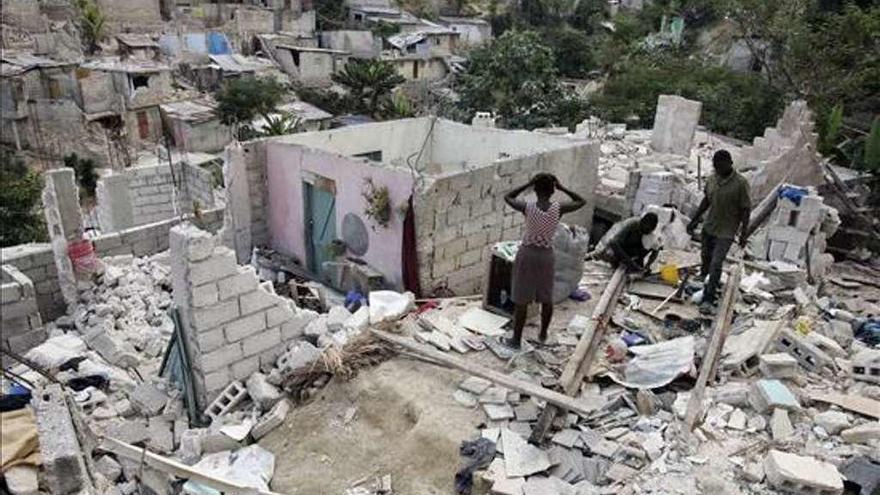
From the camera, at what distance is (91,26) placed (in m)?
34.7

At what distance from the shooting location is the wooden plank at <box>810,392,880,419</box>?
4.98 meters

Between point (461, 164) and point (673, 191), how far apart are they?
418 centimetres

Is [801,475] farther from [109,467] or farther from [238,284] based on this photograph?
[109,467]

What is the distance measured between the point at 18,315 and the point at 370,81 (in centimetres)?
2561

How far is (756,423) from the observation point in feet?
16.1

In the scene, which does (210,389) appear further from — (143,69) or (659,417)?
(143,69)

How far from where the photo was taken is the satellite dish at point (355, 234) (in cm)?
939

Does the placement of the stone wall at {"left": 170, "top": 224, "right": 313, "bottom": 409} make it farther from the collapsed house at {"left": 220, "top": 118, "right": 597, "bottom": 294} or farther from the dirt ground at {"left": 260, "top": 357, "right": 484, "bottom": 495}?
the collapsed house at {"left": 220, "top": 118, "right": 597, "bottom": 294}

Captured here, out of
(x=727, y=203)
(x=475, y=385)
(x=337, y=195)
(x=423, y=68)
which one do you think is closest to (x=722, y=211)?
(x=727, y=203)

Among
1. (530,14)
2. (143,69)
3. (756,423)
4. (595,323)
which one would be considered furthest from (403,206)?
(530,14)

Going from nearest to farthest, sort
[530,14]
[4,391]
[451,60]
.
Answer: [4,391] → [451,60] → [530,14]

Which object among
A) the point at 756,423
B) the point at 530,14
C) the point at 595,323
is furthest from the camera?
the point at 530,14

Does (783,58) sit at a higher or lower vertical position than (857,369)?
higher

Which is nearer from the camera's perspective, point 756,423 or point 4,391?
point 4,391
